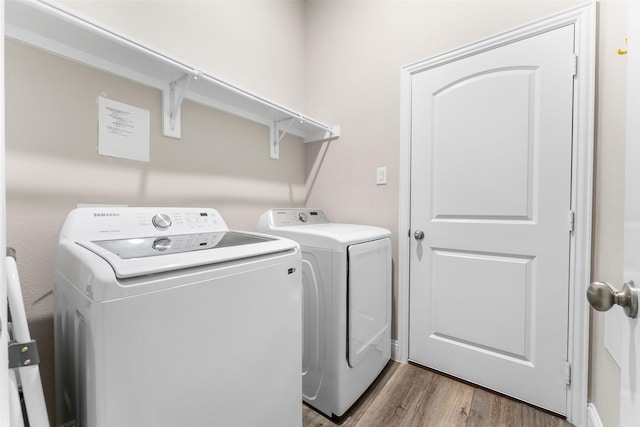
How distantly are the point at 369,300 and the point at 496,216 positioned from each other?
0.87m

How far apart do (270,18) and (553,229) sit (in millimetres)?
2264

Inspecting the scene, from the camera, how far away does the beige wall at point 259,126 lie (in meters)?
1.07

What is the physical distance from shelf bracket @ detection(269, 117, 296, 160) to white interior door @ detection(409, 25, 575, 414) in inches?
35.1

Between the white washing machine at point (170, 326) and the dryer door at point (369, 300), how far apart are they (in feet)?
1.33

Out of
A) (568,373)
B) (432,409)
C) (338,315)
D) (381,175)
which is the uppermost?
(381,175)

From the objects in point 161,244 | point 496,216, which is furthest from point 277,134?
point 496,216

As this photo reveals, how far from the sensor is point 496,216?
1563mm

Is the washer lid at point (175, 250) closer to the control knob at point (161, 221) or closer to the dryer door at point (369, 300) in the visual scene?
the control knob at point (161, 221)

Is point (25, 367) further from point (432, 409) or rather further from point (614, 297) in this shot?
point (432, 409)

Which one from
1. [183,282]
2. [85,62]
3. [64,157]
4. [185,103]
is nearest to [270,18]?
[185,103]

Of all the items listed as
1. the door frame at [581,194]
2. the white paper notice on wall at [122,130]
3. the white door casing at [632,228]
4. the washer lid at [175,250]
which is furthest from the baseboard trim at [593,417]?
the white paper notice on wall at [122,130]

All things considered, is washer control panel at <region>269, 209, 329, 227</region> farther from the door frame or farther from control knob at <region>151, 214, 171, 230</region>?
the door frame

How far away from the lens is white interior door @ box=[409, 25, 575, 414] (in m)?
1.40

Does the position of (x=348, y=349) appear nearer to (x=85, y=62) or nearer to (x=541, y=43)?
(x=85, y=62)
